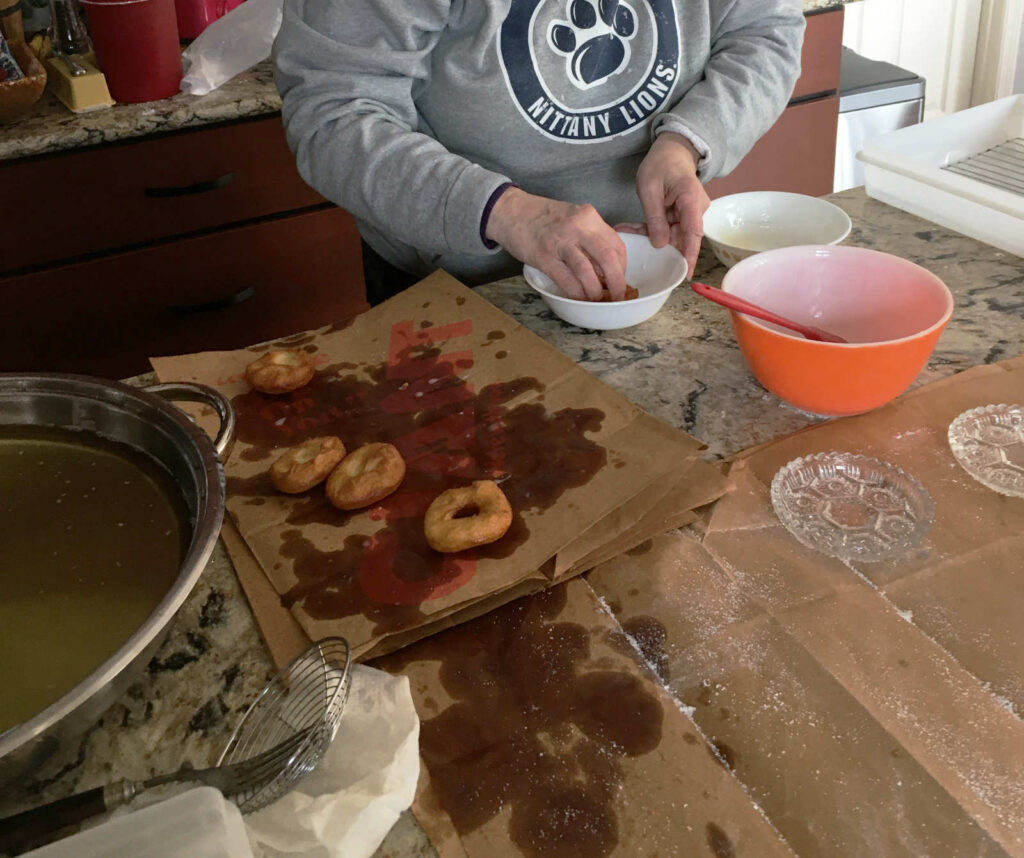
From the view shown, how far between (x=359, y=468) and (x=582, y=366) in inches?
11.4

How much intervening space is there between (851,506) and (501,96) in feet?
2.18

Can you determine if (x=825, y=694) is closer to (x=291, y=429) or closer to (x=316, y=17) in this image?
(x=291, y=429)

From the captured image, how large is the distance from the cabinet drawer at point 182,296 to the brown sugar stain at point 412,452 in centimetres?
113

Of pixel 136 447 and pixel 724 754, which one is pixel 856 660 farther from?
pixel 136 447

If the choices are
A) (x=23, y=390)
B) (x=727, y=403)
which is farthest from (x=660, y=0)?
(x=23, y=390)

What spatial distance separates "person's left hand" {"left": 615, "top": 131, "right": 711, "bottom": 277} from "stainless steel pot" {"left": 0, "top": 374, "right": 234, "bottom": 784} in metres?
0.60

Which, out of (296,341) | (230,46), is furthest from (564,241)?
(230,46)

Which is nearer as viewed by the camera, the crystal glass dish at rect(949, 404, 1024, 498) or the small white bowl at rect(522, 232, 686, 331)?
the crystal glass dish at rect(949, 404, 1024, 498)

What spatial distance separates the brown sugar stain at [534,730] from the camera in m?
0.56

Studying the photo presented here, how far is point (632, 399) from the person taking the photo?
0.94 m

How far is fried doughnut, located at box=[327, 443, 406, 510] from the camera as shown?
0.79 m

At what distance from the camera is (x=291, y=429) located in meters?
0.91

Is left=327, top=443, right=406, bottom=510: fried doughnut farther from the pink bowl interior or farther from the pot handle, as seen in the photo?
the pink bowl interior

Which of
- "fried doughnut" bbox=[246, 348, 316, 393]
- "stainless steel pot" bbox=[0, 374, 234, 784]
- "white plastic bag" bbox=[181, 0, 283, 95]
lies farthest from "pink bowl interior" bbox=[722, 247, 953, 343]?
"white plastic bag" bbox=[181, 0, 283, 95]
